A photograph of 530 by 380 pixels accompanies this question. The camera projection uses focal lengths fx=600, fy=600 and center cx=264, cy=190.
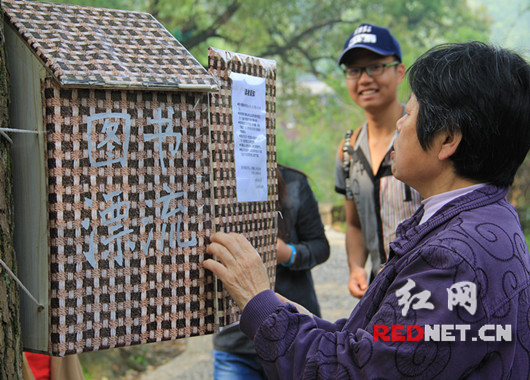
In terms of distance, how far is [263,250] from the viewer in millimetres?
1603

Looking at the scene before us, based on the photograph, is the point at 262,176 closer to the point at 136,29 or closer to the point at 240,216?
the point at 240,216

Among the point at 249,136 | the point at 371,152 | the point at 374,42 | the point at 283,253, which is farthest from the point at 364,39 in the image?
the point at 249,136

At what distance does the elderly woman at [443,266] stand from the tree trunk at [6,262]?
1.36 ft

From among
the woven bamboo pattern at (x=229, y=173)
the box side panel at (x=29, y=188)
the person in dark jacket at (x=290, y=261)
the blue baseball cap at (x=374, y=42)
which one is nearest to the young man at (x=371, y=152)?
the blue baseball cap at (x=374, y=42)

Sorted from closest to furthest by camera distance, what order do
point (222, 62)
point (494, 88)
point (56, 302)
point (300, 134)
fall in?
point (56, 302) < point (494, 88) < point (222, 62) < point (300, 134)

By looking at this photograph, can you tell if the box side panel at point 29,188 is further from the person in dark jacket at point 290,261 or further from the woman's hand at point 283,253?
the woman's hand at point 283,253

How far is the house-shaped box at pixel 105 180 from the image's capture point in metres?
1.19

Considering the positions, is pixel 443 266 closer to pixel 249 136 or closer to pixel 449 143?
pixel 449 143

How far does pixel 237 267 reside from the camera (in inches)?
54.2

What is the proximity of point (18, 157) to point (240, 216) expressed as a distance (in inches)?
20.9

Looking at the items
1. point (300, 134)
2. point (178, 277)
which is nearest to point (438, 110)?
point (178, 277)

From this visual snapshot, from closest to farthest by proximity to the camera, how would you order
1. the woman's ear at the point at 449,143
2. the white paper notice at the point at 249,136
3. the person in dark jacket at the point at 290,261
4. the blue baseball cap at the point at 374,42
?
the woman's ear at the point at 449,143, the white paper notice at the point at 249,136, the person in dark jacket at the point at 290,261, the blue baseball cap at the point at 374,42

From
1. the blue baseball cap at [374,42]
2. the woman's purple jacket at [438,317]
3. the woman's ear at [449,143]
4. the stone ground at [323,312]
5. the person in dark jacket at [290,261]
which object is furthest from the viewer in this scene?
the stone ground at [323,312]

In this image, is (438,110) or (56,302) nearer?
(56,302)
